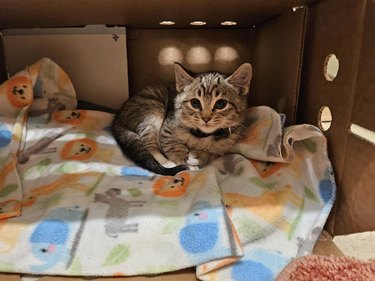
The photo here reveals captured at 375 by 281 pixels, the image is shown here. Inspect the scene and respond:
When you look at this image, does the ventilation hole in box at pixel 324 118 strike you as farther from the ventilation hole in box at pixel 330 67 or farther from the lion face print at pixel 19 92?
the lion face print at pixel 19 92

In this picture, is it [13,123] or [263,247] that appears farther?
[13,123]

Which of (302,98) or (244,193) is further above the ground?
(302,98)

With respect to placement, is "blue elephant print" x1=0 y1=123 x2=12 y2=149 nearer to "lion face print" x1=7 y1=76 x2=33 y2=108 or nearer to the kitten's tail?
"lion face print" x1=7 y1=76 x2=33 y2=108

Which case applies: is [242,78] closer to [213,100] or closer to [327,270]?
[213,100]

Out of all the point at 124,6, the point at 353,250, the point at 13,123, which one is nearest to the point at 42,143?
the point at 13,123

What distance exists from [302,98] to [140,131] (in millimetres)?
624

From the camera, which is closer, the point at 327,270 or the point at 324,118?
the point at 327,270

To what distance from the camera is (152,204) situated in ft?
2.70

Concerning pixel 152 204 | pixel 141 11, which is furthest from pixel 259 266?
pixel 141 11

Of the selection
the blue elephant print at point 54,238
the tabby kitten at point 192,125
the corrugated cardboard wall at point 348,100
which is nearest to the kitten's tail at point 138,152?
the tabby kitten at point 192,125

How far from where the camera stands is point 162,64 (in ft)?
5.17

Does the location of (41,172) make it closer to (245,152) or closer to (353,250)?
(245,152)

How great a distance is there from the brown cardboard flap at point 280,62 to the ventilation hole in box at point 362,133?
0.88 feet

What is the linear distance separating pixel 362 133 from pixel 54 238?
0.77 m
